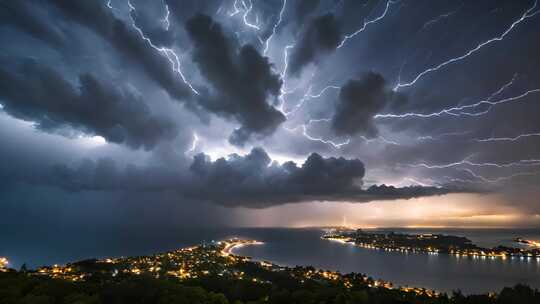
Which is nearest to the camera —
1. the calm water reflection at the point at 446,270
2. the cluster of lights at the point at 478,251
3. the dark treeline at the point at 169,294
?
the dark treeline at the point at 169,294

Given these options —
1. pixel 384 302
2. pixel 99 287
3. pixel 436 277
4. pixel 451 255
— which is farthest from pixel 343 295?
pixel 451 255

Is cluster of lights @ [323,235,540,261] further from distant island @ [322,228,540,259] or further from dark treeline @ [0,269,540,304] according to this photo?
dark treeline @ [0,269,540,304]

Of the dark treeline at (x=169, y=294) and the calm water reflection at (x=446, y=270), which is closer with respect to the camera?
the dark treeline at (x=169, y=294)

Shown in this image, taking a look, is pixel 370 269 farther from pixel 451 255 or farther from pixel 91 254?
pixel 91 254

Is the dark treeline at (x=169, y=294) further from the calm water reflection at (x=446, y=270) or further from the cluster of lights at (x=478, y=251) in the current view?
the cluster of lights at (x=478, y=251)

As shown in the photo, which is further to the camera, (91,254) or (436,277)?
(91,254)

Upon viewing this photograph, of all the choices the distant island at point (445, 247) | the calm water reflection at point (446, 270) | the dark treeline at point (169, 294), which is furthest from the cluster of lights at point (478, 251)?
the dark treeline at point (169, 294)

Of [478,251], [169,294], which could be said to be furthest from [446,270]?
[169,294]

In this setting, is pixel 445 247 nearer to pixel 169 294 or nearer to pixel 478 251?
pixel 478 251

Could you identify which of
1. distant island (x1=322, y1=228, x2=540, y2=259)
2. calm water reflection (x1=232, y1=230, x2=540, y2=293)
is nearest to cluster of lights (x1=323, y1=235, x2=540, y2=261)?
distant island (x1=322, y1=228, x2=540, y2=259)

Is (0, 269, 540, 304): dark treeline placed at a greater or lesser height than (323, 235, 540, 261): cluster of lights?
greater

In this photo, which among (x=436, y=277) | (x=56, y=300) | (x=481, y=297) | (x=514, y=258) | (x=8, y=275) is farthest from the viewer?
(x=514, y=258)
